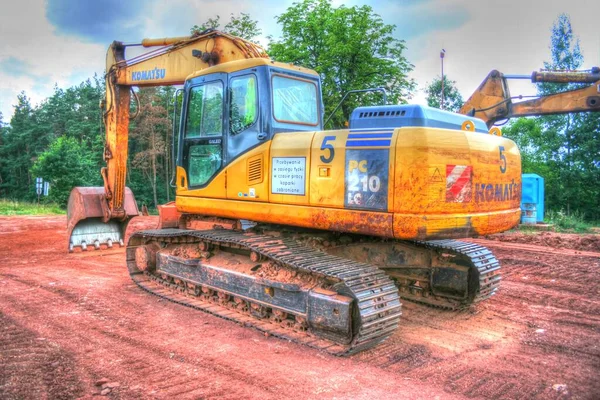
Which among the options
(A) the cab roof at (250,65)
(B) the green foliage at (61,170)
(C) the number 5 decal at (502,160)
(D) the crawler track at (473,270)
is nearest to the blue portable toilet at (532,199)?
(D) the crawler track at (473,270)

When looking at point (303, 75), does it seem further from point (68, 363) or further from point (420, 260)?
point (68, 363)

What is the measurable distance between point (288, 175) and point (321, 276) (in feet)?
3.92

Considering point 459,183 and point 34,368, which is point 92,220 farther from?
point 459,183

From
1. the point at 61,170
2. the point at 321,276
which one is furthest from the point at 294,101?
the point at 61,170

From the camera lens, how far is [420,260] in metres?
6.01

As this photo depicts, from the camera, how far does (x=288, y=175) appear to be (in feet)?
18.0

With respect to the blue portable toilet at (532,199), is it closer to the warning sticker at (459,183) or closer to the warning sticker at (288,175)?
the warning sticker at (459,183)

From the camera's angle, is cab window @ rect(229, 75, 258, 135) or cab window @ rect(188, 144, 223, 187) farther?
cab window @ rect(188, 144, 223, 187)

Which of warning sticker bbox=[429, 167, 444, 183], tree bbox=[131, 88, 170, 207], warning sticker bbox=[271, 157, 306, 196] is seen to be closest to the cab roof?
warning sticker bbox=[271, 157, 306, 196]

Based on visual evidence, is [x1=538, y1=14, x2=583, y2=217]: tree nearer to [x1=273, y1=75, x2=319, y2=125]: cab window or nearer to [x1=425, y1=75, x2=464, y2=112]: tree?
[x1=425, y1=75, x2=464, y2=112]: tree

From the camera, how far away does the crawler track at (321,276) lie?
182 inches

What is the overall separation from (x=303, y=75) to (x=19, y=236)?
36.6 ft

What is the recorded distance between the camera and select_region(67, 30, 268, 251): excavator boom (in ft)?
24.1

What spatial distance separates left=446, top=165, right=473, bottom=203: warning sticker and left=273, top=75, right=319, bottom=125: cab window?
7.27ft
